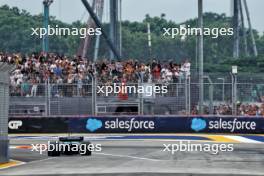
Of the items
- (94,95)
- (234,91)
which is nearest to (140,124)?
(94,95)

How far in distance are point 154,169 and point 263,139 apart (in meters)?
14.5

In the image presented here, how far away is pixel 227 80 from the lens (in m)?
33.2

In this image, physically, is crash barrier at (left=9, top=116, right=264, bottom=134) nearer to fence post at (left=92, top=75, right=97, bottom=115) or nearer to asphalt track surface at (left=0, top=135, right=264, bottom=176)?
fence post at (left=92, top=75, right=97, bottom=115)

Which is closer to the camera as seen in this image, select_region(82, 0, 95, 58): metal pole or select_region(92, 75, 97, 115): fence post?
select_region(92, 75, 97, 115): fence post

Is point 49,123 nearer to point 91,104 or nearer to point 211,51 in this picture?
point 91,104

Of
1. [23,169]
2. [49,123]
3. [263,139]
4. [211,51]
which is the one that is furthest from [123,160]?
[211,51]

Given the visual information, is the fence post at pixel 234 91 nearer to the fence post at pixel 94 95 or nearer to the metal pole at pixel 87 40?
the fence post at pixel 94 95

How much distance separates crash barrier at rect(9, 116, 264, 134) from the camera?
33875mm

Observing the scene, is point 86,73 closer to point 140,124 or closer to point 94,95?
point 94,95

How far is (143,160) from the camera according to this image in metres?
21.4

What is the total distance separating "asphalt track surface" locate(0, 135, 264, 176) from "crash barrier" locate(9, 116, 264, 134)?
6.89 feet

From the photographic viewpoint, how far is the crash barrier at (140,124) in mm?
33875

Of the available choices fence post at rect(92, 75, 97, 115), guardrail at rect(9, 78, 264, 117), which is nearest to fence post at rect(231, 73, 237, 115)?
guardrail at rect(9, 78, 264, 117)

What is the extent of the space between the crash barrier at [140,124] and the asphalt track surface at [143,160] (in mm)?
2101
